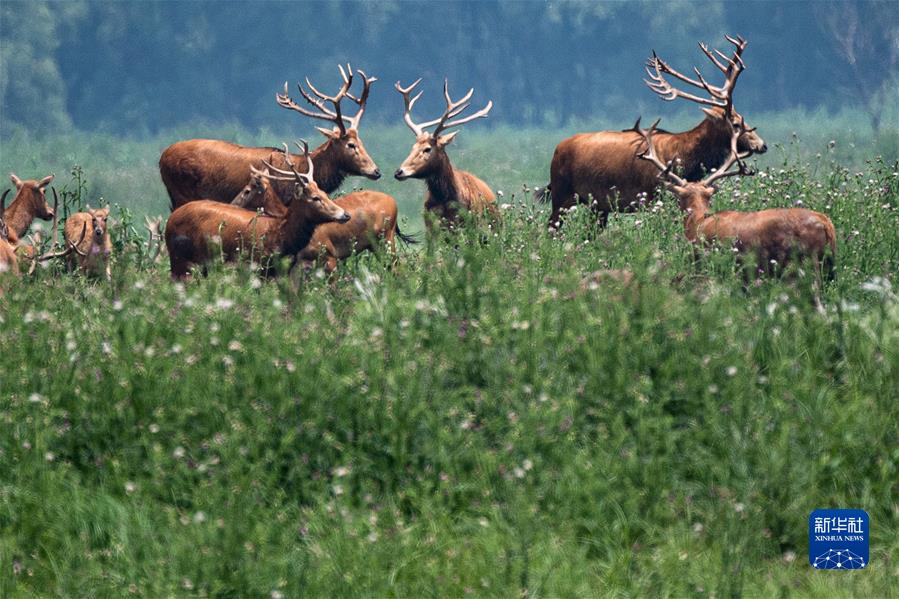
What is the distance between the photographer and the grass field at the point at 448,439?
16.5 feet

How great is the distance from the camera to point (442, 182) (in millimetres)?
11727

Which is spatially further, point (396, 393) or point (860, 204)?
point (860, 204)

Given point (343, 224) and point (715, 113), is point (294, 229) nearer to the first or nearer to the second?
point (343, 224)

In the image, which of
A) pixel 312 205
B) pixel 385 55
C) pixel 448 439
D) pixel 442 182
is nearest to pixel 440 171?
pixel 442 182

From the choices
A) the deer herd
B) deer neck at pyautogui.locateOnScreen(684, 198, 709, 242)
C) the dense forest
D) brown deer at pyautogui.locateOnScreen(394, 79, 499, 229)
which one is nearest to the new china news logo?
the deer herd

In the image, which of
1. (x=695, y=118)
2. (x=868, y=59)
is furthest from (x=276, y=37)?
(x=868, y=59)

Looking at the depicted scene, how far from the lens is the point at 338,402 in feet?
19.4

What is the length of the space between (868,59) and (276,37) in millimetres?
27673

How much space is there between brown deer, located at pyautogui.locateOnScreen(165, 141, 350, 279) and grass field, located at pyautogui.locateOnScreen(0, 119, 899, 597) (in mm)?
2212

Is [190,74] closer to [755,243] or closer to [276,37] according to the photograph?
[276,37]

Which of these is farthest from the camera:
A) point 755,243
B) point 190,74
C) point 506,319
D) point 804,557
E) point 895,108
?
point 190,74

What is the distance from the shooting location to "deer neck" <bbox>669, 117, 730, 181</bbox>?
1203 cm

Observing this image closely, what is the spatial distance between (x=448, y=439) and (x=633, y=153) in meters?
7.14

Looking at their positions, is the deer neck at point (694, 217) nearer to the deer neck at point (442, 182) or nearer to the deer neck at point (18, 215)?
the deer neck at point (442, 182)
